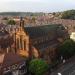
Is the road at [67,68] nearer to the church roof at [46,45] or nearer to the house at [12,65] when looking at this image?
the church roof at [46,45]

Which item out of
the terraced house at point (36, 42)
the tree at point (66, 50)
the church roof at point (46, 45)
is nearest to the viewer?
the terraced house at point (36, 42)

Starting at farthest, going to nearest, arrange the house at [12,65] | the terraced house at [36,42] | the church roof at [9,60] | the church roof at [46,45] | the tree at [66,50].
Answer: the tree at [66,50] → the church roof at [46,45] → the terraced house at [36,42] → the church roof at [9,60] → the house at [12,65]

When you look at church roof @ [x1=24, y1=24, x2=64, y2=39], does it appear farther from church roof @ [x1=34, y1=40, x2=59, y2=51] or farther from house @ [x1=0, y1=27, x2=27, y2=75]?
house @ [x1=0, y1=27, x2=27, y2=75]

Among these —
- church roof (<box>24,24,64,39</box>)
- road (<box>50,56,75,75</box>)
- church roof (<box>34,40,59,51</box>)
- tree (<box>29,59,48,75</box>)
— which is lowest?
road (<box>50,56,75,75</box>)

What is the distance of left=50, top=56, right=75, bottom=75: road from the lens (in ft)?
216

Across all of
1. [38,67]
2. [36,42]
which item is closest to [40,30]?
[36,42]

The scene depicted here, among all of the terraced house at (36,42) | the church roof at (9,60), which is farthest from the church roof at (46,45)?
the church roof at (9,60)

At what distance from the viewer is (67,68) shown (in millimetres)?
69750

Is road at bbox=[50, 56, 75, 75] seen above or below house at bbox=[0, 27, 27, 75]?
below

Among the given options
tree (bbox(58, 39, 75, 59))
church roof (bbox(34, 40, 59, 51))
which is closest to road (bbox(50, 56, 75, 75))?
tree (bbox(58, 39, 75, 59))

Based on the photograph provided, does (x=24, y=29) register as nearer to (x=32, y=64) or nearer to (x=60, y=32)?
(x=32, y=64)

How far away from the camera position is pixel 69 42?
259 ft

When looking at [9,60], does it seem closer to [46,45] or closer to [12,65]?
[12,65]

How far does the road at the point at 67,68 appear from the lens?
216 ft
